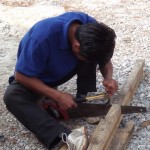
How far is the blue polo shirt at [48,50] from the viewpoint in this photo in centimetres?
336

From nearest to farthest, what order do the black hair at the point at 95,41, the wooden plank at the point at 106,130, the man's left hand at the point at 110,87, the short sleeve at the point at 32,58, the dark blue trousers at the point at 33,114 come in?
the black hair at the point at 95,41
the wooden plank at the point at 106,130
the short sleeve at the point at 32,58
the dark blue trousers at the point at 33,114
the man's left hand at the point at 110,87

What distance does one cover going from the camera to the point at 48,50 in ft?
11.2

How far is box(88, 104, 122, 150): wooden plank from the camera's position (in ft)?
10.5

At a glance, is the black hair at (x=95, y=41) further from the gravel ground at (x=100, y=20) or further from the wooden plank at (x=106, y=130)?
the gravel ground at (x=100, y=20)

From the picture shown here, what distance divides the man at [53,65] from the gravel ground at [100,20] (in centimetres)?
25

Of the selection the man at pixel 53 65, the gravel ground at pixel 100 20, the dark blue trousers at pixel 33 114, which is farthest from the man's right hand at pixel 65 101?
the gravel ground at pixel 100 20

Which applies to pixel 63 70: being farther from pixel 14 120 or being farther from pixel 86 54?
pixel 14 120

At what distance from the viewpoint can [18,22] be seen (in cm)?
653

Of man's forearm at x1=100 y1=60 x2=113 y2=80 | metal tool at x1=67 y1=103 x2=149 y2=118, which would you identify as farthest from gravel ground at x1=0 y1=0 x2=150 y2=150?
man's forearm at x1=100 y1=60 x2=113 y2=80

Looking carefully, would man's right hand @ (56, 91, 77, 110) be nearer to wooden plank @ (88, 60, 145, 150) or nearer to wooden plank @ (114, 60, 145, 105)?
wooden plank @ (88, 60, 145, 150)

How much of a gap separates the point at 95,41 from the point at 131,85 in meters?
1.20

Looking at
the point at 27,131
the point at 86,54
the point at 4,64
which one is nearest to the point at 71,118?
the point at 27,131

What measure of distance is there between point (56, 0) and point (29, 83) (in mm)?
4267

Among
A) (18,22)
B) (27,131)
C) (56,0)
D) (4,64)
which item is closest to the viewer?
(27,131)
